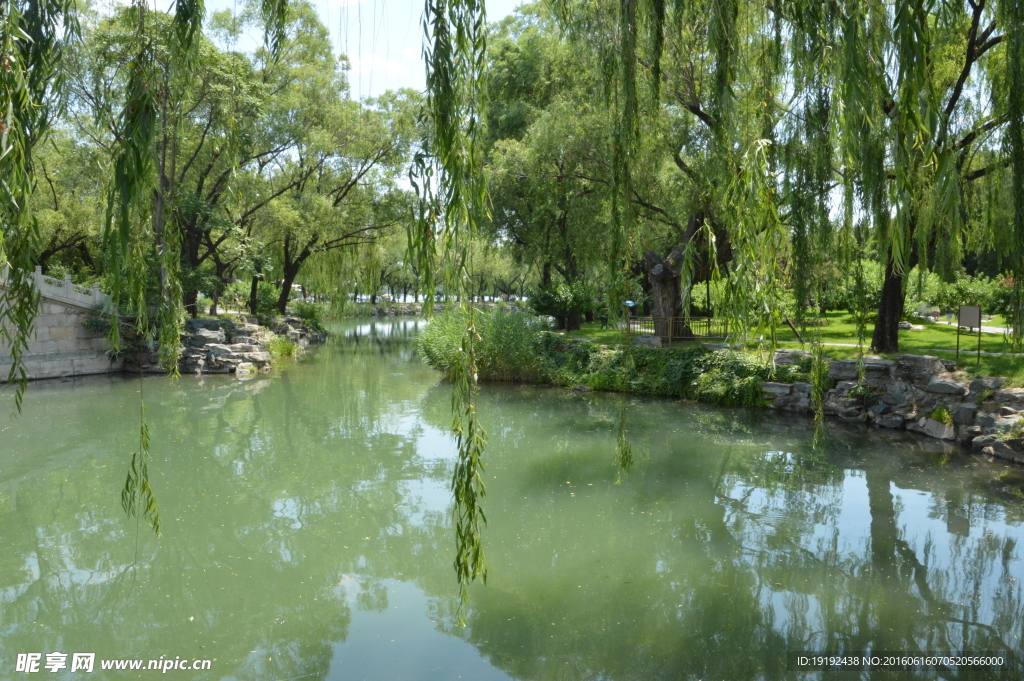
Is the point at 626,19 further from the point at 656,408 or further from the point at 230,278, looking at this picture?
the point at 230,278

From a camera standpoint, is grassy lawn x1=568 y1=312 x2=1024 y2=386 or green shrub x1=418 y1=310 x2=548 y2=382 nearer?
grassy lawn x1=568 y1=312 x2=1024 y2=386

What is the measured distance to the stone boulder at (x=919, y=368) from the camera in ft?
34.6

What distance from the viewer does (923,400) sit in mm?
10539

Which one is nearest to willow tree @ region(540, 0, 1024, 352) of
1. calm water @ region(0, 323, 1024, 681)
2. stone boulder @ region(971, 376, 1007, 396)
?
calm water @ region(0, 323, 1024, 681)

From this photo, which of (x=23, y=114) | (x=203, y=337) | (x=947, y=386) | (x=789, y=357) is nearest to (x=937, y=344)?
(x=789, y=357)

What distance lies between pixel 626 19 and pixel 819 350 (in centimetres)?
213

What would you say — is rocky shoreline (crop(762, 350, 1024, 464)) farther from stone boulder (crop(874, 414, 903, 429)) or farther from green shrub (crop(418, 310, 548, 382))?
green shrub (crop(418, 310, 548, 382))

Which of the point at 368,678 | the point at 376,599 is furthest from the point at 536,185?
the point at 368,678


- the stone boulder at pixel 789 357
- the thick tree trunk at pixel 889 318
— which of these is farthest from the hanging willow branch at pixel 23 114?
the thick tree trunk at pixel 889 318

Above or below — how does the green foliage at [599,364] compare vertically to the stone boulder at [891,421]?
above

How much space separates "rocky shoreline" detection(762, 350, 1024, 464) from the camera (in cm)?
912

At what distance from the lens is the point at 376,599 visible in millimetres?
5027

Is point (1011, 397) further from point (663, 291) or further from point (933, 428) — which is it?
point (663, 291)

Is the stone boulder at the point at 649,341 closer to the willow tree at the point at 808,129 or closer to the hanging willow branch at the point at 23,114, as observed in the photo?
the willow tree at the point at 808,129
